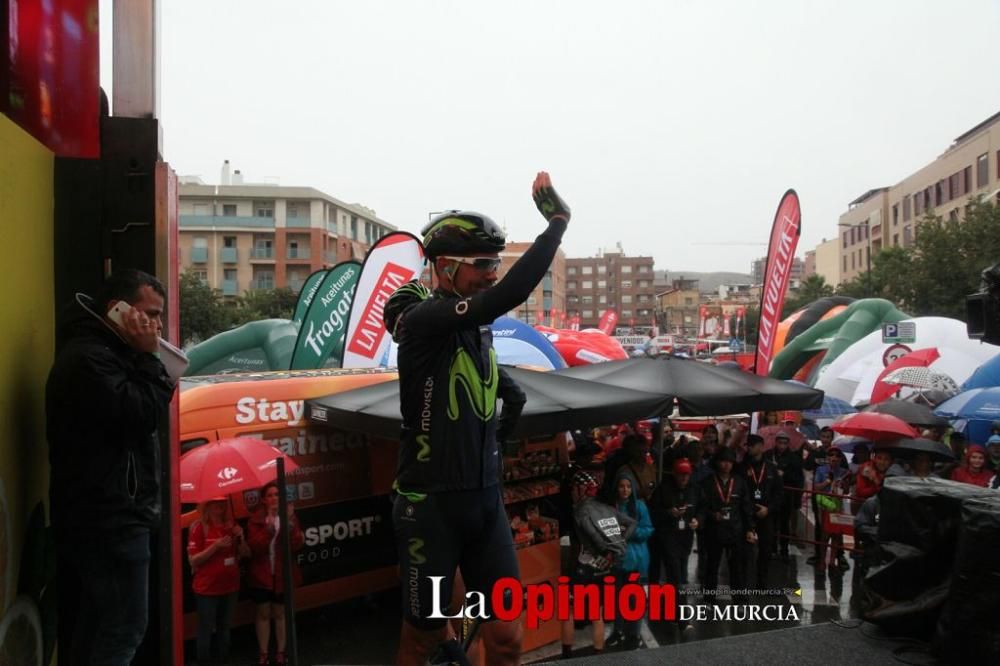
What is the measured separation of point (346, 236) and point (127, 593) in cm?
7764

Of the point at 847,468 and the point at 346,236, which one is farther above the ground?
the point at 346,236

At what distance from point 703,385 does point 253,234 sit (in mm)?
67341

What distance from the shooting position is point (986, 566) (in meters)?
3.01

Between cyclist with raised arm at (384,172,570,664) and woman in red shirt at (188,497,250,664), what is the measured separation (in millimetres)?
3556

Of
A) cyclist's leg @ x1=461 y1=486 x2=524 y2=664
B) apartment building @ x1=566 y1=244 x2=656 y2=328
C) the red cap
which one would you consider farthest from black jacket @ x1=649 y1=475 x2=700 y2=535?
apartment building @ x1=566 y1=244 x2=656 y2=328

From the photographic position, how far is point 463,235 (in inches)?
106

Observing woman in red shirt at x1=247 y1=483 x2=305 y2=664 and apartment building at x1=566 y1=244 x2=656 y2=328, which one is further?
apartment building at x1=566 y1=244 x2=656 y2=328

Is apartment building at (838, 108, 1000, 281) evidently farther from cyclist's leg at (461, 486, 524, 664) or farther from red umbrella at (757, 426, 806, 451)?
cyclist's leg at (461, 486, 524, 664)

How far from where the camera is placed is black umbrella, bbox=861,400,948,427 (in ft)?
30.8

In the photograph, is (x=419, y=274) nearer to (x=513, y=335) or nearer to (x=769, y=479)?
(x=513, y=335)

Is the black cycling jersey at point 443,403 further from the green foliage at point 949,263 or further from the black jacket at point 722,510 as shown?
the green foliage at point 949,263

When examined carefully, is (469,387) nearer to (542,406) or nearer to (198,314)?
(542,406)

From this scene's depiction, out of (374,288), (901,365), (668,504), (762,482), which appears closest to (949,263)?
(901,365)

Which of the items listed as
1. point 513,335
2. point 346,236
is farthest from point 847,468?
point 346,236
